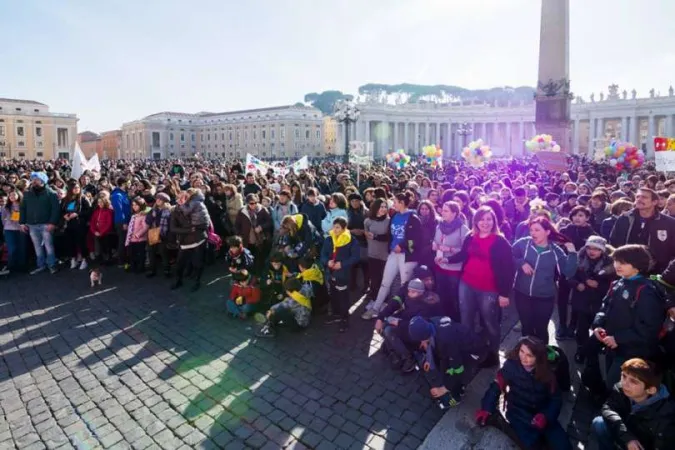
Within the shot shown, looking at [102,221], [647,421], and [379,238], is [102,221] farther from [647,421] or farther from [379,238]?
[647,421]

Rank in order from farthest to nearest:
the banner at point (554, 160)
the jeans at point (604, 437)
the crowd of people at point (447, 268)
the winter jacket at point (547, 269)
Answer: the banner at point (554, 160) → the winter jacket at point (547, 269) → the crowd of people at point (447, 268) → the jeans at point (604, 437)

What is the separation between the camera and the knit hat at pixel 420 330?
4.05m

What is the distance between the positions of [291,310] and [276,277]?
0.75m

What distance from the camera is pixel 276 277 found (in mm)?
6148

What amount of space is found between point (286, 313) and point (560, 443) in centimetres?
333

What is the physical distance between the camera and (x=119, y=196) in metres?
8.50

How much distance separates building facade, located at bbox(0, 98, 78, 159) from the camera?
233 feet

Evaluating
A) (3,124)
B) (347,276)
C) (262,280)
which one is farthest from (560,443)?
(3,124)

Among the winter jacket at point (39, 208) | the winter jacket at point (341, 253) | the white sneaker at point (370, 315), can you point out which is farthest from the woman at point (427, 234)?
the winter jacket at point (39, 208)

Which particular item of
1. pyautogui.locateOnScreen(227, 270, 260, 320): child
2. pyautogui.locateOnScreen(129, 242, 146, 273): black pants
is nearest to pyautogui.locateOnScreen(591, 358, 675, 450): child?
pyautogui.locateOnScreen(227, 270, 260, 320): child

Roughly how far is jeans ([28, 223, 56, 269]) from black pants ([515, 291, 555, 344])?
8436 millimetres

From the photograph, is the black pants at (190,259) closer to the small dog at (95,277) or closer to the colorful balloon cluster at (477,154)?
the small dog at (95,277)

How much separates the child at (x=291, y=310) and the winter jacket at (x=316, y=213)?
185cm

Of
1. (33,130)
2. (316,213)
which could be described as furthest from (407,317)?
(33,130)
